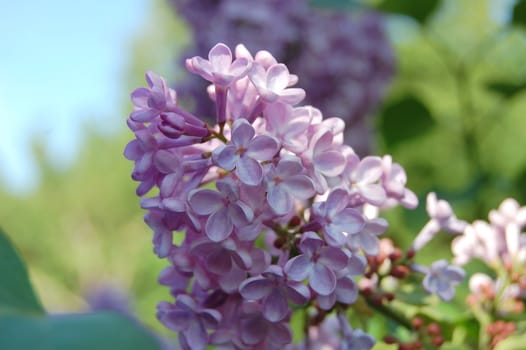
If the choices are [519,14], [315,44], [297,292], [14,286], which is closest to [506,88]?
[519,14]

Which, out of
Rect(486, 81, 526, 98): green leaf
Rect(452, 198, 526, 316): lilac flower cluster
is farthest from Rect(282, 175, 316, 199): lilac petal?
Rect(486, 81, 526, 98): green leaf

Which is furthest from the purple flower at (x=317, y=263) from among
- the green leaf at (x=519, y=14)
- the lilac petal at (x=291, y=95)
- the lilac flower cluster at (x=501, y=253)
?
the green leaf at (x=519, y=14)

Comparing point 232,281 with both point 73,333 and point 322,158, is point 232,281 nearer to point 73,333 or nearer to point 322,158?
point 322,158

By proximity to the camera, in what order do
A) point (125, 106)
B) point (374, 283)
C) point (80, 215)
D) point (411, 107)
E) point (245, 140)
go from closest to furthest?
point (245, 140) < point (374, 283) < point (411, 107) < point (125, 106) < point (80, 215)

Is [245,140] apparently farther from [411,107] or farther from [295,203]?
[411,107]

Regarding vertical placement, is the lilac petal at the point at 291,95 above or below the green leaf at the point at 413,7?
below

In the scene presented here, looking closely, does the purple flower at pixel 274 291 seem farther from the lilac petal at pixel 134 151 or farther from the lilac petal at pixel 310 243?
the lilac petal at pixel 134 151

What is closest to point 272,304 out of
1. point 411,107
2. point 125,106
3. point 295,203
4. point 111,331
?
point 295,203
